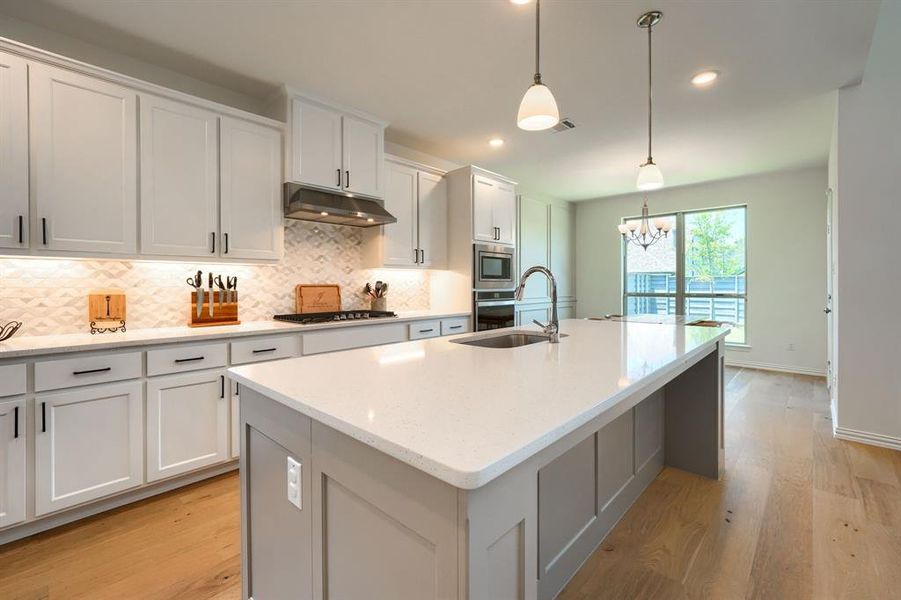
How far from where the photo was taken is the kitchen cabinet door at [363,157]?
3281 mm

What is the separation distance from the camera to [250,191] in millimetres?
2848

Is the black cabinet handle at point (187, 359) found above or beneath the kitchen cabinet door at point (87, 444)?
above

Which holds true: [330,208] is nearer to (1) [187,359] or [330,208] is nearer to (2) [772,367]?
(1) [187,359]

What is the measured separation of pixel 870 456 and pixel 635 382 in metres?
2.97

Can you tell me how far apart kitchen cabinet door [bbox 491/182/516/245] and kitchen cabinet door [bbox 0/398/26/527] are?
12.6 feet

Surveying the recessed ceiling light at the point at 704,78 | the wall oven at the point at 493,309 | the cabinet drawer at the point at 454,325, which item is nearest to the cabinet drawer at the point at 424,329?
the cabinet drawer at the point at 454,325

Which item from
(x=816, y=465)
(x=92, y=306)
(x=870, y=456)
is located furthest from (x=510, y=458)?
(x=870, y=456)

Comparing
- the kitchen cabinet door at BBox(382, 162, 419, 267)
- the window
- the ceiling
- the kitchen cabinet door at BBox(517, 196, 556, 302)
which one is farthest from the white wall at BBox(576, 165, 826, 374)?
the kitchen cabinet door at BBox(382, 162, 419, 267)

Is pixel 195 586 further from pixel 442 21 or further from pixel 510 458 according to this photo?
pixel 442 21

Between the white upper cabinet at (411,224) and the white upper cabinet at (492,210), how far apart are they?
35 centimetres

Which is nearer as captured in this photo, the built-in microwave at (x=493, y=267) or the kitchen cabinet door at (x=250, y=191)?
the kitchen cabinet door at (x=250, y=191)

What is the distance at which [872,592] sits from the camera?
1.58 meters

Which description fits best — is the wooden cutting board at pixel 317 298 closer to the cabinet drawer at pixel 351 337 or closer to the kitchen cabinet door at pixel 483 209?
the cabinet drawer at pixel 351 337

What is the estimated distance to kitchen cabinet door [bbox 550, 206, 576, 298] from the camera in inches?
262
